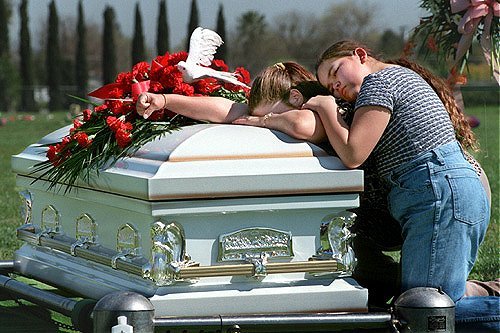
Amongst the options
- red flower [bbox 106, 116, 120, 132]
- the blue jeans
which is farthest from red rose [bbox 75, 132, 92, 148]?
the blue jeans

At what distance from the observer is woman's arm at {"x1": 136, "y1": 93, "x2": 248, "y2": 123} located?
385 centimetres

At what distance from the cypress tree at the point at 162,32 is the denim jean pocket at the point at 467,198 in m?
44.3

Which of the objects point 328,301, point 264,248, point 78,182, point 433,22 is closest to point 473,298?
point 328,301

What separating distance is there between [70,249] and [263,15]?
155 ft

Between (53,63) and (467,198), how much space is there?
47.4 m

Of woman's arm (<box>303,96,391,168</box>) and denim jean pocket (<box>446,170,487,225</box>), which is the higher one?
woman's arm (<box>303,96,391,168</box>)

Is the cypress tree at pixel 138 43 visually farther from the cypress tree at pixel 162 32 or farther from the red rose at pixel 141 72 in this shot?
the red rose at pixel 141 72

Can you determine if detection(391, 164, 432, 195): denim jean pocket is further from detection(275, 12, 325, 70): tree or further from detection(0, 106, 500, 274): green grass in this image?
detection(275, 12, 325, 70): tree

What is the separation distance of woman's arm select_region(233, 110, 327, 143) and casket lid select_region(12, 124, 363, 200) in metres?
0.03

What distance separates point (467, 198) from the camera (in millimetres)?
3713

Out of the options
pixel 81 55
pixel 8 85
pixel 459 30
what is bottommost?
pixel 8 85

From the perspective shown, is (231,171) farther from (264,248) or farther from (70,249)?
(70,249)

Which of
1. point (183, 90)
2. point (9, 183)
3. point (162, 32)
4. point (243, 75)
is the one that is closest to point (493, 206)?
point (243, 75)

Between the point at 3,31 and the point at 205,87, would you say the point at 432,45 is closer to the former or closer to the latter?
the point at 205,87
